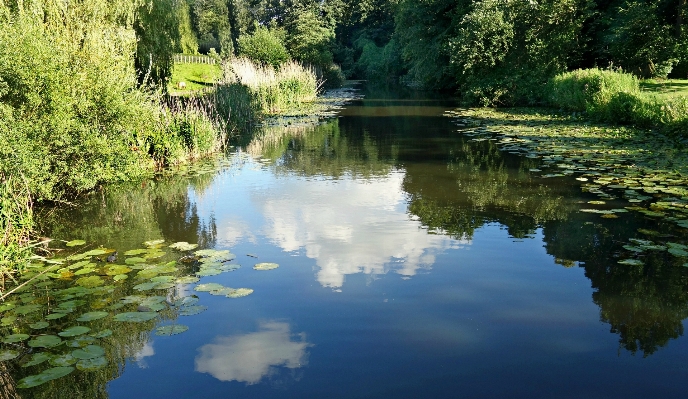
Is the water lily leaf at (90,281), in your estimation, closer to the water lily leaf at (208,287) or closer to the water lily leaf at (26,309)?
the water lily leaf at (26,309)

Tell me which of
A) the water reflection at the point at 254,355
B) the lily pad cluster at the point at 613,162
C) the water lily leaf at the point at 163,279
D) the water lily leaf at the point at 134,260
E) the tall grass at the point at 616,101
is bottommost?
the water reflection at the point at 254,355

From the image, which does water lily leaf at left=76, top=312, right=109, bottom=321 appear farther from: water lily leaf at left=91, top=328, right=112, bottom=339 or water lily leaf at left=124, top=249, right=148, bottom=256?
water lily leaf at left=124, top=249, right=148, bottom=256

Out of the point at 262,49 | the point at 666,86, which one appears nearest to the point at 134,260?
the point at 666,86

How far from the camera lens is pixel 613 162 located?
454 inches

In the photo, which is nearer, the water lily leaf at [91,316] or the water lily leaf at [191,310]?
the water lily leaf at [91,316]

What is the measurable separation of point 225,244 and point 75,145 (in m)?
3.26

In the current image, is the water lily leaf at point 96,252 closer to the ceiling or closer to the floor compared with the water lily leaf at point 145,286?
closer to the ceiling

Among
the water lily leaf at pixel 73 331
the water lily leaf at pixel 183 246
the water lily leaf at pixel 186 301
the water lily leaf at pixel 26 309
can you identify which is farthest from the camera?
the water lily leaf at pixel 183 246

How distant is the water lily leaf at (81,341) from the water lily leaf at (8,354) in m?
0.40

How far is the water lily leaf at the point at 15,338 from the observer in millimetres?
4891

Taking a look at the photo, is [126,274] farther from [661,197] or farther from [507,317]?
[661,197]

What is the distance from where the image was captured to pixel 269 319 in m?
5.41

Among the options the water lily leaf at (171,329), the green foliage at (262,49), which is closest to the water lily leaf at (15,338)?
the water lily leaf at (171,329)

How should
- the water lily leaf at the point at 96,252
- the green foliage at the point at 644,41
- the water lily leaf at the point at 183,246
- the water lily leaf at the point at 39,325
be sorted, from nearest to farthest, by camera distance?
the water lily leaf at the point at 39,325 → the water lily leaf at the point at 96,252 → the water lily leaf at the point at 183,246 → the green foliage at the point at 644,41
